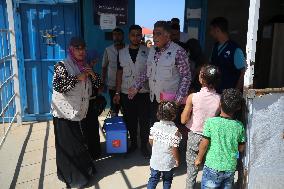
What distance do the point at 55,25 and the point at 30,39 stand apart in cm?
52

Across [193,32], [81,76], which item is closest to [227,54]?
[81,76]

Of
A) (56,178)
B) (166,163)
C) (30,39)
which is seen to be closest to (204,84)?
(166,163)

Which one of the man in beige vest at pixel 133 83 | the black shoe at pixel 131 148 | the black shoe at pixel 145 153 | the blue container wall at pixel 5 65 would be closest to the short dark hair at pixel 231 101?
the man in beige vest at pixel 133 83

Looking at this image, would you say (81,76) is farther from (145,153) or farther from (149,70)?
(145,153)

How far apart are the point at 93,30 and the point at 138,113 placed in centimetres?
219

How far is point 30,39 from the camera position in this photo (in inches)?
227

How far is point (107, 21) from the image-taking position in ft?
19.5

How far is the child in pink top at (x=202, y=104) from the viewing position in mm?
3109

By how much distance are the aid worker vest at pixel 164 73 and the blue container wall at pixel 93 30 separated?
219 centimetres

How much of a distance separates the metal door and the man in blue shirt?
2.99m

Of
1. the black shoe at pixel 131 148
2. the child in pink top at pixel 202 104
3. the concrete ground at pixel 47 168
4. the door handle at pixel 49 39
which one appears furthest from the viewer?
the door handle at pixel 49 39

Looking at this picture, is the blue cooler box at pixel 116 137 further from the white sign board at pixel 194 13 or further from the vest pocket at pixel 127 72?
the white sign board at pixel 194 13

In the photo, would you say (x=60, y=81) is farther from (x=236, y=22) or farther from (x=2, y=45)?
(x=236, y=22)

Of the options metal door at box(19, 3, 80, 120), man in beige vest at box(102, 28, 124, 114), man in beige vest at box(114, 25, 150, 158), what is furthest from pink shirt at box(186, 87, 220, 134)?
metal door at box(19, 3, 80, 120)
